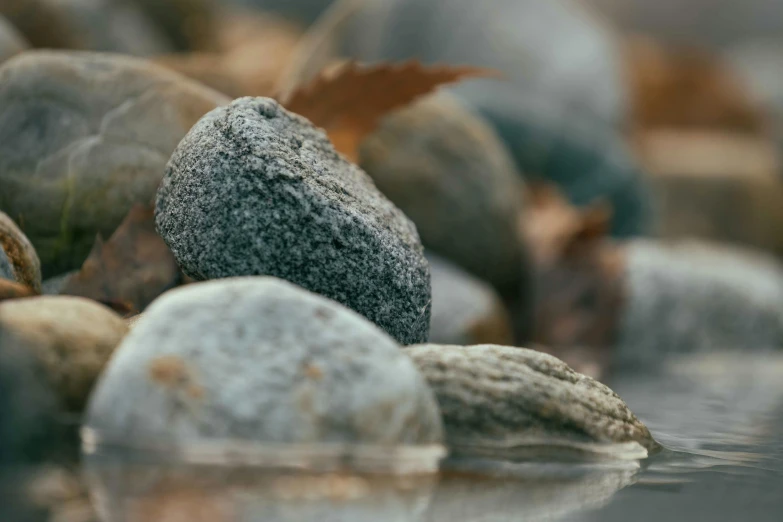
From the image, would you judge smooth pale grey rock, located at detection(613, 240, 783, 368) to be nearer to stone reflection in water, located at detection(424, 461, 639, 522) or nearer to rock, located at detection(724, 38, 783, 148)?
stone reflection in water, located at detection(424, 461, 639, 522)

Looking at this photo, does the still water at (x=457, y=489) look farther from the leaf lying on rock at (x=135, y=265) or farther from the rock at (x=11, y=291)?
the leaf lying on rock at (x=135, y=265)

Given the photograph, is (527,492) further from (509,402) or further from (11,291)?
(11,291)

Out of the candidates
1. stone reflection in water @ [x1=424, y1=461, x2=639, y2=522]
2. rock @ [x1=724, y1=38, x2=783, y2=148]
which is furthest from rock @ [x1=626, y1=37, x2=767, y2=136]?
stone reflection in water @ [x1=424, y1=461, x2=639, y2=522]

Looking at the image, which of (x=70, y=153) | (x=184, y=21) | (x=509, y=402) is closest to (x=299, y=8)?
(x=184, y=21)

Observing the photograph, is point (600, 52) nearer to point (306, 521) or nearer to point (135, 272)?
point (135, 272)

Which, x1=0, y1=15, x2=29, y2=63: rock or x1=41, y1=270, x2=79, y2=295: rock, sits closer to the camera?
x1=41, y1=270, x2=79, y2=295: rock

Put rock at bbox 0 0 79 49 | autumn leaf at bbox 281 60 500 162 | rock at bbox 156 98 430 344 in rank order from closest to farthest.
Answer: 1. rock at bbox 156 98 430 344
2. autumn leaf at bbox 281 60 500 162
3. rock at bbox 0 0 79 49
